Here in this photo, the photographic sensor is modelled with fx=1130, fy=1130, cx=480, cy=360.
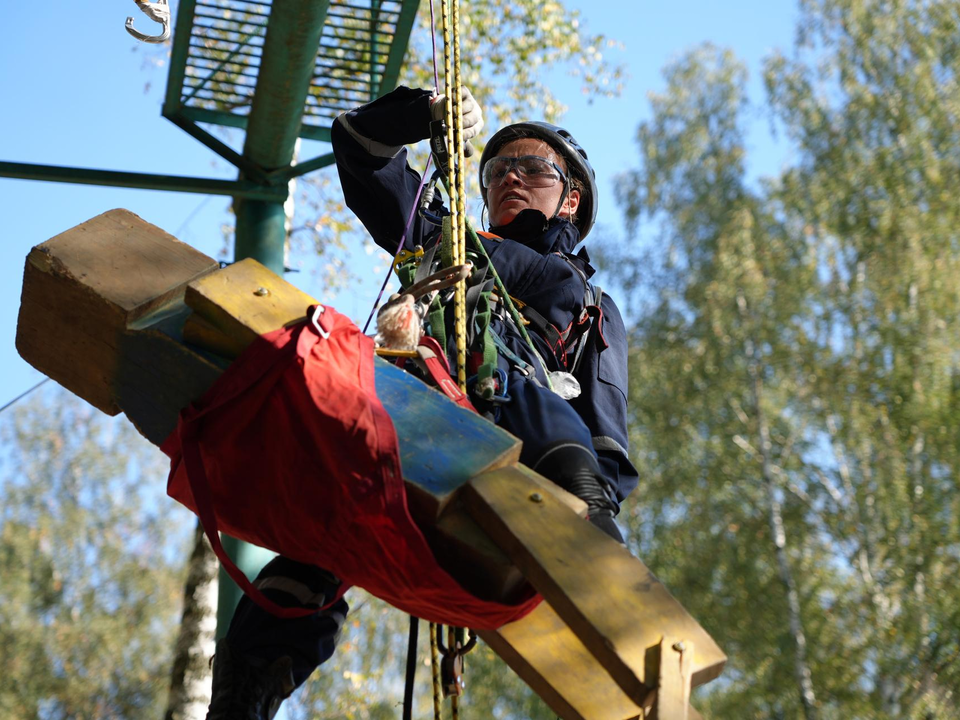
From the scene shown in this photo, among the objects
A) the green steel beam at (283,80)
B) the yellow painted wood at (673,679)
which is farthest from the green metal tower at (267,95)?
the yellow painted wood at (673,679)

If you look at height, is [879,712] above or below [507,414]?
below

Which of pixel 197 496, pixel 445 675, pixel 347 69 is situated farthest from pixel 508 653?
pixel 347 69

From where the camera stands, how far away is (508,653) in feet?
7.11

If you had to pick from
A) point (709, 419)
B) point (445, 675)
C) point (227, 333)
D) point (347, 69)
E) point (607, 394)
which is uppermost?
point (347, 69)

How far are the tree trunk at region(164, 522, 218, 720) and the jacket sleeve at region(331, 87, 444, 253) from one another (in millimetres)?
2095

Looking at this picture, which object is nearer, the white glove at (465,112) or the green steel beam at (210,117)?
the white glove at (465,112)

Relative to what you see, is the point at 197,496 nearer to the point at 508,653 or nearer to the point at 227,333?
the point at 227,333

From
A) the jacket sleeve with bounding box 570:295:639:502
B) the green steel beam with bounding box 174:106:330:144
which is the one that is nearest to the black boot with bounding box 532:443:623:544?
the jacket sleeve with bounding box 570:295:639:502

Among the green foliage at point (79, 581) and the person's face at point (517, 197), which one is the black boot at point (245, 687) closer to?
the person's face at point (517, 197)

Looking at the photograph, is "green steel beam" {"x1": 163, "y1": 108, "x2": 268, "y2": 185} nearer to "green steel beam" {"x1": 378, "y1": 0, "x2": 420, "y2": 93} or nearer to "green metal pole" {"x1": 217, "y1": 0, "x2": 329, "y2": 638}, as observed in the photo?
"green metal pole" {"x1": 217, "y1": 0, "x2": 329, "y2": 638}

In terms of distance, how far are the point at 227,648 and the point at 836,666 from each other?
10362mm

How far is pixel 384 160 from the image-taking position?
109 inches

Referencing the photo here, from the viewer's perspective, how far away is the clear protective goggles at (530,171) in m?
3.15

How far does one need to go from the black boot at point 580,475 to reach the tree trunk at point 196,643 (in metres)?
2.44
